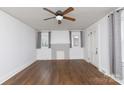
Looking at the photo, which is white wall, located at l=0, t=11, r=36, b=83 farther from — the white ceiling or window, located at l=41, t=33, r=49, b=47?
window, located at l=41, t=33, r=49, b=47

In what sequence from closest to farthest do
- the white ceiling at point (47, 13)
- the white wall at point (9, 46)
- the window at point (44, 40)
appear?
1. the white ceiling at point (47, 13)
2. the white wall at point (9, 46)
3. the window at point (44, 40)

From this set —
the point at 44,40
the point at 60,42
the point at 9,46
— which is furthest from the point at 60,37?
the point at 9,46

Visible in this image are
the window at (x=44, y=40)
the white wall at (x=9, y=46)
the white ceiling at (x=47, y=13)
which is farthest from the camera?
the window at (x=44, y=40)

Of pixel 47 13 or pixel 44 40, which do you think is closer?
pixel 47 13

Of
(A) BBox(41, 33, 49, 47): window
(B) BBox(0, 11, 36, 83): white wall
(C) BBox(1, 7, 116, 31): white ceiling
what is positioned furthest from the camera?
(A) BBox(41, 33, 49, 47): window

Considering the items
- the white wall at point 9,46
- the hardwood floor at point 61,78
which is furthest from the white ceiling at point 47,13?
the hardwood floor at point 61,78

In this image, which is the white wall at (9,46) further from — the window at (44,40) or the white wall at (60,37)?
the white wall at (60,37)

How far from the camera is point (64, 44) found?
375 inches

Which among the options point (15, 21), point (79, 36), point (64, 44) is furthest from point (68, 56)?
point (15, 21)

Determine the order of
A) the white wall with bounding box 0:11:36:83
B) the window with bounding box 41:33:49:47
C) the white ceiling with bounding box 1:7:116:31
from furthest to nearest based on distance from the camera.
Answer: the window with bounding box 41:33:49:47 → the white wall with bounding box 0:11:36:83 → the white ceiling with bounding box 1:7:116:31

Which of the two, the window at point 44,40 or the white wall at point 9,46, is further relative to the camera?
the window at point 44,40

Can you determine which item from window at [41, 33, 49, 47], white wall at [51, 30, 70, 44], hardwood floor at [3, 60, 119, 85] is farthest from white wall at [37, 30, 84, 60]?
hardwood floor at [3, 60, 119, 85]

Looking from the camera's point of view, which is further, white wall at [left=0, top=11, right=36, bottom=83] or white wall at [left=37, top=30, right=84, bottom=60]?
white wall at [left=37, top=30, right=84, bottom=60]

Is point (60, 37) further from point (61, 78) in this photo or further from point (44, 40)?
point (61, 78)
